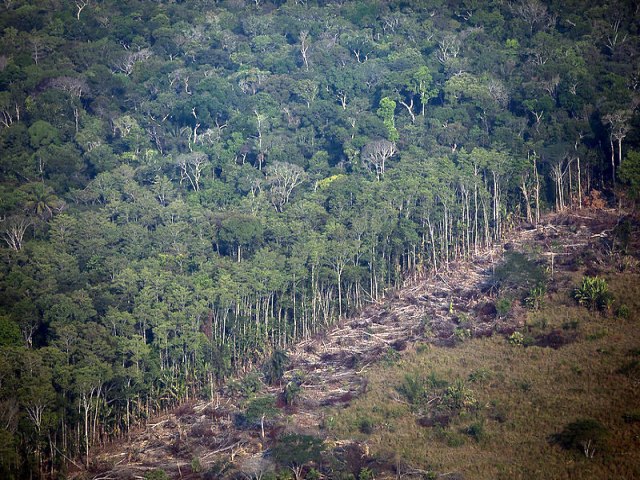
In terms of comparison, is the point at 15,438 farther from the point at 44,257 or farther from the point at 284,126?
the point at 284,126

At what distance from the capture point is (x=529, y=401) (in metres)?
40.6

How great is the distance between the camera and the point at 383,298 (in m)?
54.3

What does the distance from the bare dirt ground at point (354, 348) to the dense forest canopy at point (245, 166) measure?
1.51 m

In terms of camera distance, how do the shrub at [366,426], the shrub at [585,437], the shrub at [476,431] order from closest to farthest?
the shrub at [585,437], the shrub at [476,431], the shrub at [366,426]

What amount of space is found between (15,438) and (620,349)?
86.8 ft

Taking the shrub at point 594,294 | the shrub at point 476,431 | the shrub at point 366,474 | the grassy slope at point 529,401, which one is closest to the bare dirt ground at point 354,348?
the grassy slope at point 529,401

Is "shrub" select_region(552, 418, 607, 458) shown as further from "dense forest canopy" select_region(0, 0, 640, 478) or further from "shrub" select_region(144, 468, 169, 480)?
"dense forest canopy" select_region(0, 0, 640, 478)

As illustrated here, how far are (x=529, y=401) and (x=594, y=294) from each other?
8.95 metres

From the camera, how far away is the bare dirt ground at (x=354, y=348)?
41344 millimetres

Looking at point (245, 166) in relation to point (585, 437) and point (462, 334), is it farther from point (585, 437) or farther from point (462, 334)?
point (585, 437)

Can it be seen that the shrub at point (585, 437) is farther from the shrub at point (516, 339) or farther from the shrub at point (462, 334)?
the shrub at point (462, 334)

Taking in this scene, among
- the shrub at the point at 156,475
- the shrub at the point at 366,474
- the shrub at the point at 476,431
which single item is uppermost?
the shrub at the point at 476,431

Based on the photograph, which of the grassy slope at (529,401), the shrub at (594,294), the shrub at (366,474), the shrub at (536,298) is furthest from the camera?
the shrub at (536,298)

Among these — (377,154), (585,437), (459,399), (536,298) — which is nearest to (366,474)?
(459,399)
